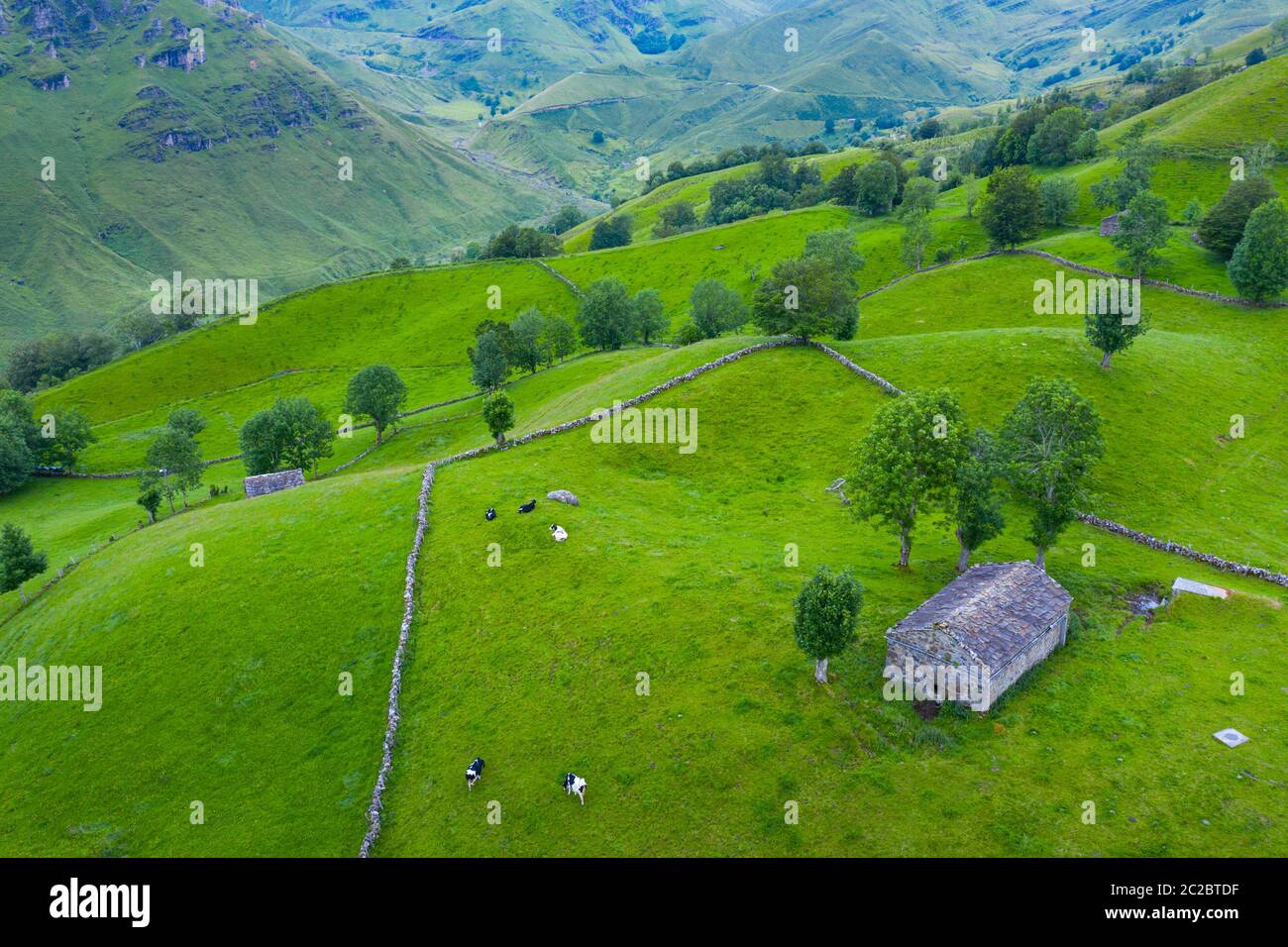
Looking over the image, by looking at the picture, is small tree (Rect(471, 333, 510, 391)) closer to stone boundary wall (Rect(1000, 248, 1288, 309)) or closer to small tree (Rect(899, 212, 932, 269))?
small tree (Rect(899, 212, 932, 269))

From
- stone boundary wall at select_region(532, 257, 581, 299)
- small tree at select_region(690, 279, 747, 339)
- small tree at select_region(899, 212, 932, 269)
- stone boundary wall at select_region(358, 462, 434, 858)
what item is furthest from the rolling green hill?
stone boundary wall at select_region(532, 257, 581, 299)

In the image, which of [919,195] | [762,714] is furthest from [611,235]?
[762,714]

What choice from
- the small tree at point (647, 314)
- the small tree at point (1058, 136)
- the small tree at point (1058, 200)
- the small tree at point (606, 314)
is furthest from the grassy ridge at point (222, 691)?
the small tree at point (1058, 136)

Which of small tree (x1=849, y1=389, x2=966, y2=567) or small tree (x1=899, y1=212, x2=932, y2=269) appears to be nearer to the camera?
small tree (x1=849, y1=389, x2=966, y2=567)

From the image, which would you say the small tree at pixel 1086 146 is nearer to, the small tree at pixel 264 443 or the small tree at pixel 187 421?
the small tree at pixel 264 443

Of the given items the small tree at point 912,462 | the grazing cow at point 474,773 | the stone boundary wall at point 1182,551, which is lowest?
the grazing cow at point 474,773

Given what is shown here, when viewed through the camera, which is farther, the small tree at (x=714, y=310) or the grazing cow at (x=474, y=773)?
the small tree at (x=714, y=310)
